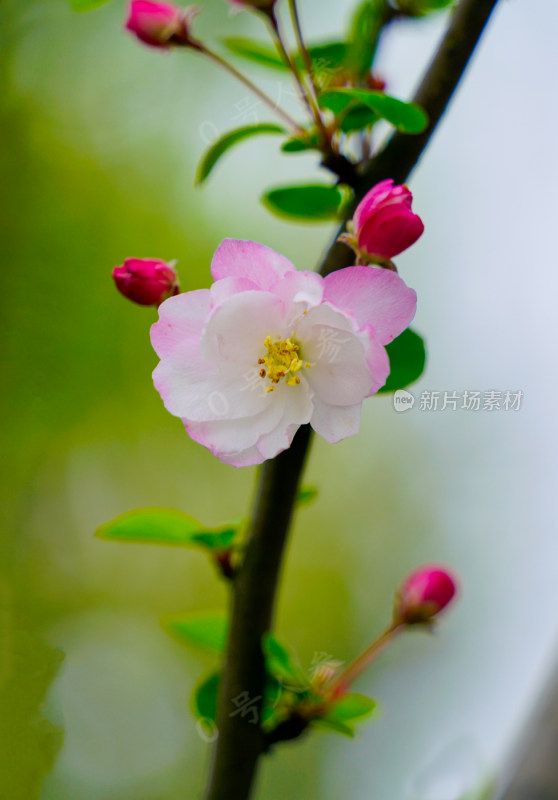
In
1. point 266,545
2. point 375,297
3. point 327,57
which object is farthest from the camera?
point 327,57

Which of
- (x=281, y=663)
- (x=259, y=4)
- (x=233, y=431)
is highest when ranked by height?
(x=259, y=4)

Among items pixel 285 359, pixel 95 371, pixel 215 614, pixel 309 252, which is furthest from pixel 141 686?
pixel 285 359

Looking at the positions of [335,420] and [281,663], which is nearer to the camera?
[335,420]

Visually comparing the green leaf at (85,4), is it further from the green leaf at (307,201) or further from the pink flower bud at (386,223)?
the pink flower bud at (386,223)

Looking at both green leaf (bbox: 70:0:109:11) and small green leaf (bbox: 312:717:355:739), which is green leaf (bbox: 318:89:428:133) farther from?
small green leaf (bbox: 312:717:355:739)

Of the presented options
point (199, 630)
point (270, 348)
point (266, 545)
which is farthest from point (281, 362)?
point (199, 630)

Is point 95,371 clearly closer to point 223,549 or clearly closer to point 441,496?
point 441,496

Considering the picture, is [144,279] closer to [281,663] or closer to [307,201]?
[307,201]
